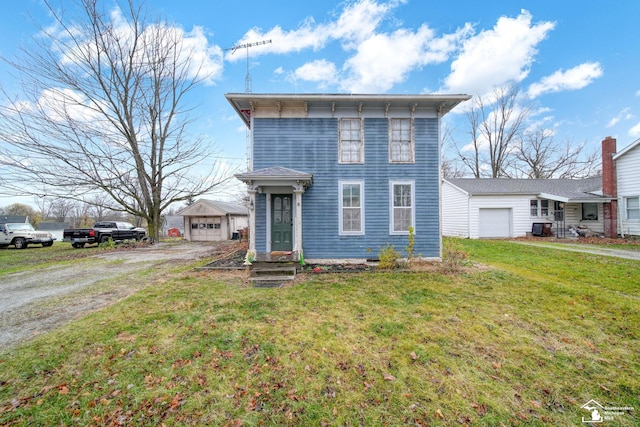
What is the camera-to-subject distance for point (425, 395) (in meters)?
2.41

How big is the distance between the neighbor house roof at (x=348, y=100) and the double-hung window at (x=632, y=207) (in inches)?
532

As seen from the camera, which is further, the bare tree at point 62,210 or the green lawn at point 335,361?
the bare tree at point 62,210

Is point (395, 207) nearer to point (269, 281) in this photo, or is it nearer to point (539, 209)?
point (269, 281)

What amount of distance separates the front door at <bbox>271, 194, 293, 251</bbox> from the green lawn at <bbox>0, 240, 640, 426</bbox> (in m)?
3.17

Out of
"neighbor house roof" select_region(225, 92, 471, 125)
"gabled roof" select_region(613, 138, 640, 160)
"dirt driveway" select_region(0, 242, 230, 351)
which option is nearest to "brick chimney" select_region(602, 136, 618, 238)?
"gabled roof" select_region(613, 138, 640, 160)

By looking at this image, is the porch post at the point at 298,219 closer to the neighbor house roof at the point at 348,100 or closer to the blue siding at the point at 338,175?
the blue siding at the point at 338,175

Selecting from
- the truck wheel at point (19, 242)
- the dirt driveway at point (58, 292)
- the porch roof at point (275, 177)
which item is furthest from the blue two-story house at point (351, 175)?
the truck wheel at point (19, 242)

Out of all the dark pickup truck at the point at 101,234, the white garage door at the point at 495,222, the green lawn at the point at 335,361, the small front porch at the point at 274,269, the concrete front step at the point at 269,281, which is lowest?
the green lawn at the point at 335,361

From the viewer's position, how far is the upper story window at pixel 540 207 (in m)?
16.3

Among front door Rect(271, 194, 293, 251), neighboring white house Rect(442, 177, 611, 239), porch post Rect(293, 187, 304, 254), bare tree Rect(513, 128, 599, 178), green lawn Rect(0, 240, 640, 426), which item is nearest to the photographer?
green lawn Rect(0, 240, 640, 426)

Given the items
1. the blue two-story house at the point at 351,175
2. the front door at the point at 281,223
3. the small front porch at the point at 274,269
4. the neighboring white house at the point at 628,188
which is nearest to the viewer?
the small front porch at the point at 274,269

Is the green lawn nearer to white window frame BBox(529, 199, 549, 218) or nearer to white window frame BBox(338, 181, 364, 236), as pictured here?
white window frame BBox(338, 181, 364, 236)

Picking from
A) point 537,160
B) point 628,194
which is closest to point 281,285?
point 628,194

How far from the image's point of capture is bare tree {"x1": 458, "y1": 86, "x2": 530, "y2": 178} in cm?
2516
